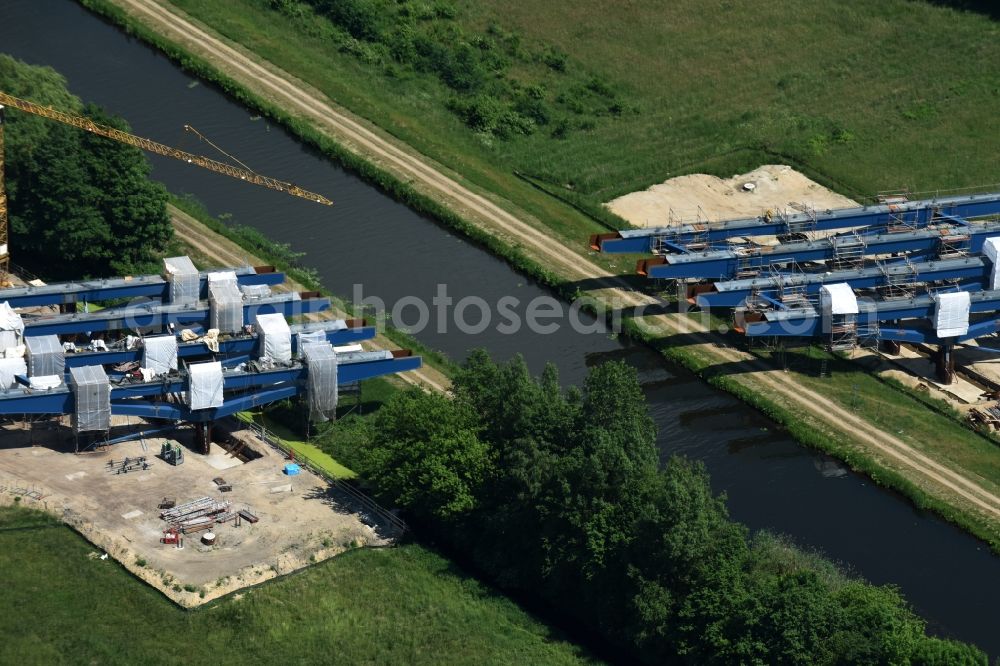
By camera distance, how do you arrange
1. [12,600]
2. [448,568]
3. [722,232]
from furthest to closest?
[722,232]
[448,568]
[12,600]

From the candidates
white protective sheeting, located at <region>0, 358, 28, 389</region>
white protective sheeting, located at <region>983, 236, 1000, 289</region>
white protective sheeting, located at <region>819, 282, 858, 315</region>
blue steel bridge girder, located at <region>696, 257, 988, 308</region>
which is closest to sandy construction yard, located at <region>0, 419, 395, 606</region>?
white protective sheeting, located at <region>0, 358, 28, 389</region>

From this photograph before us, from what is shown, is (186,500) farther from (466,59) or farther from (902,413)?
(466,59)

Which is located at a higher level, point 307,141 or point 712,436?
point 307,141

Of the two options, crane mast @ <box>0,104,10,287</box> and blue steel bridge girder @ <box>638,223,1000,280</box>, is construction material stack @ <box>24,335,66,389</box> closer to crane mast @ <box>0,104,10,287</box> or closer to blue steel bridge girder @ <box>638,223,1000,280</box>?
crane mast @ <box>0,104,10,287</box>

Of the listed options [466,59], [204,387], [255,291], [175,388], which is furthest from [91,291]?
[466,59]

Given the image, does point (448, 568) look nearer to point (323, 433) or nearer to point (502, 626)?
Answer: point (502, 626)

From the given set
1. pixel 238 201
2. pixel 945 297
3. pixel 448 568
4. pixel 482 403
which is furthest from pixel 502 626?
pixel 238 201
